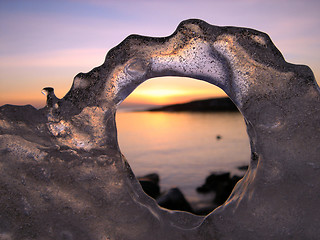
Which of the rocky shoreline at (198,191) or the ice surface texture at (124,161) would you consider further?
the rocky shoreline at (198,191)

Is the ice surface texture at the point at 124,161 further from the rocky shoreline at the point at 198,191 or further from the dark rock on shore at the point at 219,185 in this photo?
the dark rock on shore at the point at 219,185

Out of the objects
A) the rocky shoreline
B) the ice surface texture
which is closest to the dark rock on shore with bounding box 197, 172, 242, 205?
the rocky shoreline

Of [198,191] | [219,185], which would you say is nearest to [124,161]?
[198,191]

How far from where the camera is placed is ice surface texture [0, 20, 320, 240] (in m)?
2.07

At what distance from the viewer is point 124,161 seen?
2.21 m

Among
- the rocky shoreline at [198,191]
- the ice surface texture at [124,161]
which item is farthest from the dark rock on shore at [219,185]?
the ice surface texture at [124,161]

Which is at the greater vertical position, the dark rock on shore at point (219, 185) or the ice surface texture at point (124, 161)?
the ice surface texture at point (124, 161)

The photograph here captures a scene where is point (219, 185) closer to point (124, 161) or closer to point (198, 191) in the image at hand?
point (198, 191)

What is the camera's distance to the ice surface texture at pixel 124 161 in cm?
207

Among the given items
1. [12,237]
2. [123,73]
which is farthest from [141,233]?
[123,73]

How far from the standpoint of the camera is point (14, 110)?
7.43 feet

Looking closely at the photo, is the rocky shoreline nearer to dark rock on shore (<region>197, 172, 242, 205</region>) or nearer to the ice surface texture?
dark rock on shore (<region>197, 172, 242, 205</region>)

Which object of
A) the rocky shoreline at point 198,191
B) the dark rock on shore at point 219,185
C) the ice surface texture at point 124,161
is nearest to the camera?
the ice surface texture at point 124,161

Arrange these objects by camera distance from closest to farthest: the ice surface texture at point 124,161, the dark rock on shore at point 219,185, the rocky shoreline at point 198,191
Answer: the ice surface texture at point 124,161, the rocky shoreline at point 198,191, the dark rock on shore at point 219,185
